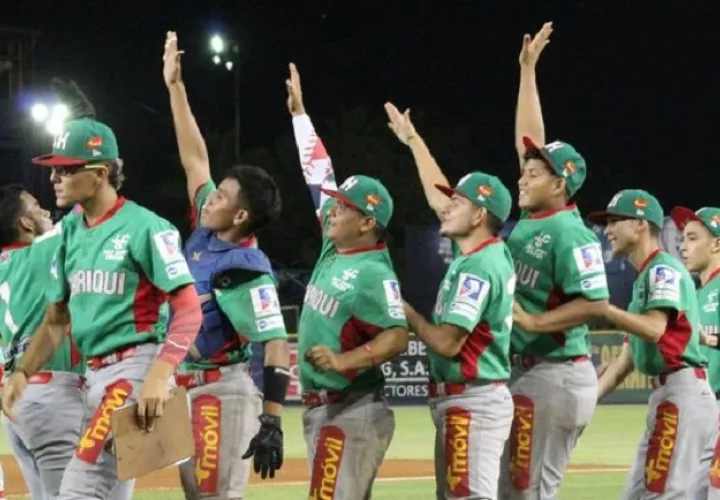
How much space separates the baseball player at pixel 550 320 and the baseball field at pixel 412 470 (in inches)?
206

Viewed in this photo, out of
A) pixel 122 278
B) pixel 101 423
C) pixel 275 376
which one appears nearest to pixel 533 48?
pixel 275 376

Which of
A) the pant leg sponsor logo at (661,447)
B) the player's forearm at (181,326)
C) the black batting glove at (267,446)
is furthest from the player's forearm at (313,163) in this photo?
the pant leg sponsor logo at (661,447)

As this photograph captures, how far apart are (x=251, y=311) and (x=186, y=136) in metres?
1.61

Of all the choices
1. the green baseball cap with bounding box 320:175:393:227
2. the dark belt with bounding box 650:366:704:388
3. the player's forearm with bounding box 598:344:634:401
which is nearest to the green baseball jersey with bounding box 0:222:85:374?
the green baseball cap with bounding box 320:175:393:227

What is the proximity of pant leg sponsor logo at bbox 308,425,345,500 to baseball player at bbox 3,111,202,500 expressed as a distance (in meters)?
0.99

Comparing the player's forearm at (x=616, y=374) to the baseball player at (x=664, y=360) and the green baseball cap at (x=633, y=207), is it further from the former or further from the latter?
the green baseball cap at (x=633, y=207)

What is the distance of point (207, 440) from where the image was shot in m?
7.50

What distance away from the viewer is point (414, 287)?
32188mm

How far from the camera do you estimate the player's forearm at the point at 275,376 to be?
7193 millimetres

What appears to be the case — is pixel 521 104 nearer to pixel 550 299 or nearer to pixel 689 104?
pixel 550 299

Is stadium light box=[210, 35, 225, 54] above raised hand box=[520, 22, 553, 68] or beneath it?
above

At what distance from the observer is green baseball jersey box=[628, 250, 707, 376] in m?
8.53

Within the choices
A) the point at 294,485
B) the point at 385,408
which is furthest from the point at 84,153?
the point at 294,485

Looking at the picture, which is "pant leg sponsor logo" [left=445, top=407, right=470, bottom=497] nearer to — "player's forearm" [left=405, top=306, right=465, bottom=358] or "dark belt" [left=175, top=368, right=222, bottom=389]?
"player's forearm" [left=405, top=306, right=465, bottom=358]
